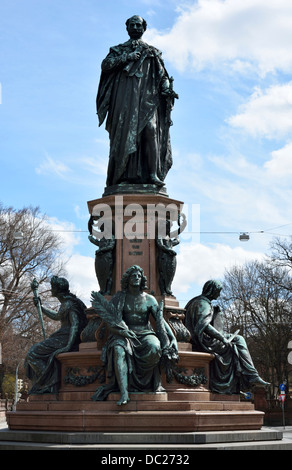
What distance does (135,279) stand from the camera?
1188 centimetres

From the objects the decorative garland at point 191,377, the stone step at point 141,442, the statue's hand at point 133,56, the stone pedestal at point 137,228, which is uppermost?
the statue's hand at point 133,56

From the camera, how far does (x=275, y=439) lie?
37.1 feet

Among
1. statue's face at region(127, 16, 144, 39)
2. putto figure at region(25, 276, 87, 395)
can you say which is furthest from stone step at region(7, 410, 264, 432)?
statue's face at region(127, 16, 144, 39)

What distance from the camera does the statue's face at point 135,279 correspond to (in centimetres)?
1186

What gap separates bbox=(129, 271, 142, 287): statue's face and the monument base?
1298 millimetres

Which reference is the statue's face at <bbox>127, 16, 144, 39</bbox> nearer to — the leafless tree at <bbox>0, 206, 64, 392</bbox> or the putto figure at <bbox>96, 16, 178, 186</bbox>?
the putto figure at <bbox>96, 16, 178, 186</bbox>

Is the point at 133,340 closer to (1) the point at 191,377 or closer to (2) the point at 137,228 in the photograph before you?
(1) the point at 191,377

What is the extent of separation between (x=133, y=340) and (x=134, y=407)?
1.11 metres

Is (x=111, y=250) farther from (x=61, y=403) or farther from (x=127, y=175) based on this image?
(x=61, y=403)

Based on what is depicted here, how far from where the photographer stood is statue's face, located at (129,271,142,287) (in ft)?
38.9

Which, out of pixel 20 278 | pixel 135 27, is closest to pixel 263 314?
pixel 20 278

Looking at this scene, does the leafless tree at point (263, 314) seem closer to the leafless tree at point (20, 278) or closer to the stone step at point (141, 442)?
the leafless tree at point (20, 278)

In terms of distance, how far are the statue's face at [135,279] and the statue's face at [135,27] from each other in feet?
18.5

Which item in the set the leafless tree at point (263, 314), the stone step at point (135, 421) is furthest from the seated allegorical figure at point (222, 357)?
the leafless tree at point (263, 314)
